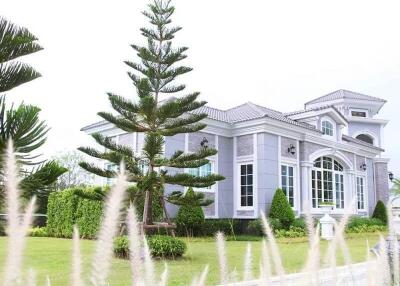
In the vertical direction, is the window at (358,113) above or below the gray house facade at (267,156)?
above

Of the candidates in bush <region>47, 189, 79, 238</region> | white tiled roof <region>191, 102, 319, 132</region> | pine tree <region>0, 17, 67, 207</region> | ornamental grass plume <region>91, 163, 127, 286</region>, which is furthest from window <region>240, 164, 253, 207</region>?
ornamental grass plume <region>91, 163, 127, 286</region>

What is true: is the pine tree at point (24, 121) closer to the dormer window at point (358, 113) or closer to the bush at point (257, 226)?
the bush at point (257, 226)

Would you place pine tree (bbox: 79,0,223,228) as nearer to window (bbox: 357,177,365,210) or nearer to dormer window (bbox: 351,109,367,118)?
window (bbox: 357,177,365,210)

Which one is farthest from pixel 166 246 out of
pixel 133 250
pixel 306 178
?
pixel 306 178

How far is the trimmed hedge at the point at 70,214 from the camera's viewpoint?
16.4m

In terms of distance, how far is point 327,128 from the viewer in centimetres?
2086

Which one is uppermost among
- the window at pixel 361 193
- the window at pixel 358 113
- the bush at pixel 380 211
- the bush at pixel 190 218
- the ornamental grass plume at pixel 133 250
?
the window at pixel 358 113

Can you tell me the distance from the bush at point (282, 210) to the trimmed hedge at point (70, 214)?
6.09m

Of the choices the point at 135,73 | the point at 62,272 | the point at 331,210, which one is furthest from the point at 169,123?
the point at 331,210

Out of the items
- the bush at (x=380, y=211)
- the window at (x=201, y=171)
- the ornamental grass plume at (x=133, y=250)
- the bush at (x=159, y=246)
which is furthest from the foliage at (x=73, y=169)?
the ornamental grass plume at (x=133, y=250)

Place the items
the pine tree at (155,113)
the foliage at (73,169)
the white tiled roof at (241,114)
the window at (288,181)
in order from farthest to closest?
the foliage at (73,169), the window at (288,181), the white tiled roof at (241,114), the pine tree at (155,113)

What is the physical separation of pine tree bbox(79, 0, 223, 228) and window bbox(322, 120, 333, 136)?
10.4m

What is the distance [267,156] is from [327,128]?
17.0 feet

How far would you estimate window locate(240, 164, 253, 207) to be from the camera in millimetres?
17219
